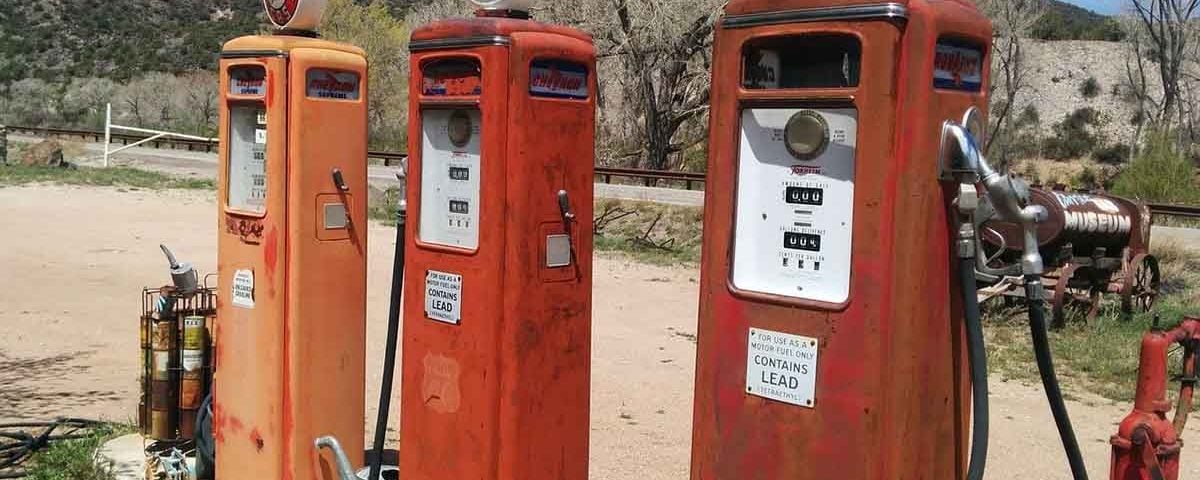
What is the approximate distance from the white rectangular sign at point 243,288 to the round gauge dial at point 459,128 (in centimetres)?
120

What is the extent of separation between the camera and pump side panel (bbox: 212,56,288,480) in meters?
4.54

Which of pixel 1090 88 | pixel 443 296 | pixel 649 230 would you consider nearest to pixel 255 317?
pixel 443 296

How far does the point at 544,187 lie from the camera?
154 inches

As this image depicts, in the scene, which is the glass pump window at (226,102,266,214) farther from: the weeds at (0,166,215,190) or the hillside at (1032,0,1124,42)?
the hillside at (1032,0,1124,42)

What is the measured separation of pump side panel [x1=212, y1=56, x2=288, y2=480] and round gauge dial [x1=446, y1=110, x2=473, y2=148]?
835mm

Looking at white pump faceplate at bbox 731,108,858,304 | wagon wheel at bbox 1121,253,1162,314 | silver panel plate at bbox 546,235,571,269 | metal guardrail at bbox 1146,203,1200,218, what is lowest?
wagon wheel at bbox 1121,253,1162,314

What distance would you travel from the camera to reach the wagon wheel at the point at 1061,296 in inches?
381

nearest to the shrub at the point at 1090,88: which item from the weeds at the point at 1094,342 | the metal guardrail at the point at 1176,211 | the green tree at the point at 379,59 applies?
the green tree at the point at 379,59

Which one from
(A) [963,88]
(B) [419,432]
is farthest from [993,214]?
(B) [419,432]

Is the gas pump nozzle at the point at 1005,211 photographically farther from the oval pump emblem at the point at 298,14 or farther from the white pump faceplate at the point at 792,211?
the oval pump emblem at the point at 298,14

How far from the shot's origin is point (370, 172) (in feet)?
77.4

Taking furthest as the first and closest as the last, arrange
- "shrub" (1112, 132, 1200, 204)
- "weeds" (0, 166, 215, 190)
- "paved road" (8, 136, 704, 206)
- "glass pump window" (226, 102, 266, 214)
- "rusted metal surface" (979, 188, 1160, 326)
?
"weeds" (0, 166, 215, 190) → "paved road" (8, 136, 704, 206) → "shrub" (1112, 132, 1200, 204) → "rusted metal surface" (979, 188, 1160, 326) → "glass pump window" (226, 102, 266, 214)

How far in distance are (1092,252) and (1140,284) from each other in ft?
2.45

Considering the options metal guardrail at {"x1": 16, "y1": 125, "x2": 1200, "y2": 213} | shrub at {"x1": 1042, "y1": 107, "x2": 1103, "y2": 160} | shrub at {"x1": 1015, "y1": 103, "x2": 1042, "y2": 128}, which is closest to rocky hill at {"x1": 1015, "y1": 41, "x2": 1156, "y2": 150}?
shrub at {"x1": 1042, "y1": 107, "x2": 1103, "y2": 160}
